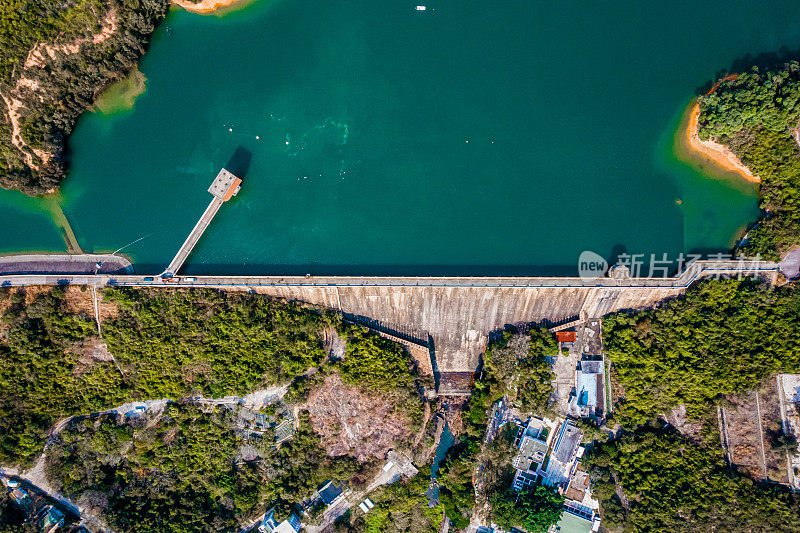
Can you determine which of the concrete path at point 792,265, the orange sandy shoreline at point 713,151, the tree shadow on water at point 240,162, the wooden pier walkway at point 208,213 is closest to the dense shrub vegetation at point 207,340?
the wooden pier walkway at point 208,213

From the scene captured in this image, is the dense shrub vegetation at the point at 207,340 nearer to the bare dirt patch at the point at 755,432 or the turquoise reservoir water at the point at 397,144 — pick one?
the turquoise reservoir water at the point at 397,144

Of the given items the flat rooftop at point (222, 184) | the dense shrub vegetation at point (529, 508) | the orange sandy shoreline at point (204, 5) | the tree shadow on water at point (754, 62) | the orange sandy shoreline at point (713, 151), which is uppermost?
the tree shadow on water at point (754, 62)

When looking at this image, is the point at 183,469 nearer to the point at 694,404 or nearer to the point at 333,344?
the point at 333,344

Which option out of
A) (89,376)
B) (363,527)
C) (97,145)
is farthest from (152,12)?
(363,527)

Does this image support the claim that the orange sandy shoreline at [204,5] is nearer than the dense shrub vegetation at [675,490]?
No

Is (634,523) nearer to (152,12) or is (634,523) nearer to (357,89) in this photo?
(357,89)

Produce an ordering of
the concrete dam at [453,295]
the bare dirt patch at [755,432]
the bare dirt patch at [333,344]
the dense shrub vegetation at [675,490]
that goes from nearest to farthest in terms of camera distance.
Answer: the dense shrub vegetation at [675,490], the bare dirt patch at [755,432], the concrete dam at [453,295], the bare dirt patch at [333,344]

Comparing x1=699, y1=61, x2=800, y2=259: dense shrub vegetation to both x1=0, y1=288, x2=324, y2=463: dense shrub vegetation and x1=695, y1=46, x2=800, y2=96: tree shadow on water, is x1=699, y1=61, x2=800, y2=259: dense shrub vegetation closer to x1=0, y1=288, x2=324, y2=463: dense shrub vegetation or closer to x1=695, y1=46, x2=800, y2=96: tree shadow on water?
x1=695, y1=46, x2=800, y2=96: tree shadow on water
